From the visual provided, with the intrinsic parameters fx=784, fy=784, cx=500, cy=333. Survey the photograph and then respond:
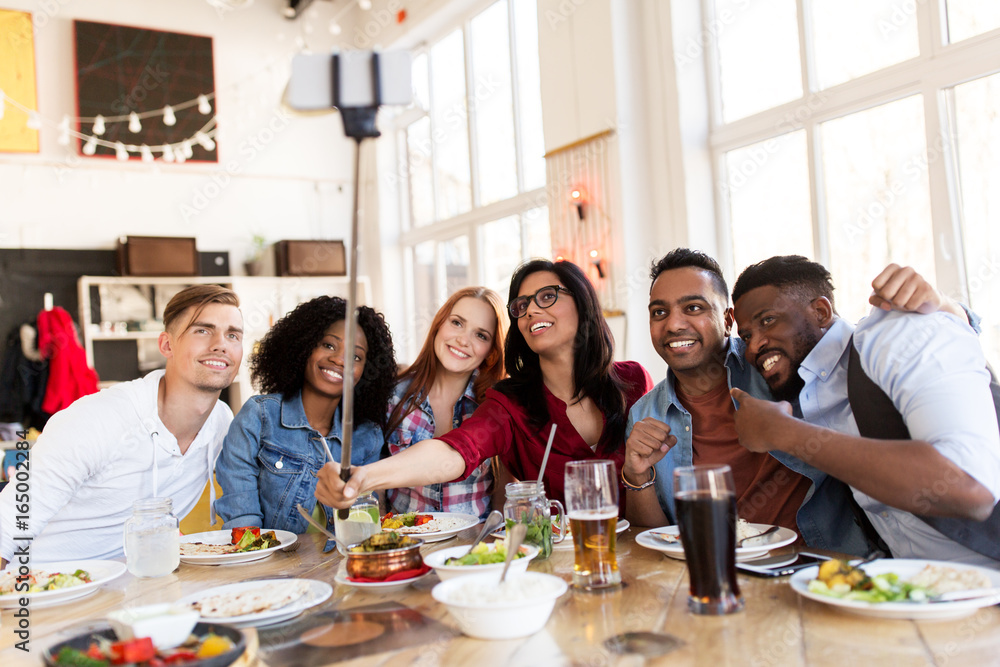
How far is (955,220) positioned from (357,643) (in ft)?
11.1

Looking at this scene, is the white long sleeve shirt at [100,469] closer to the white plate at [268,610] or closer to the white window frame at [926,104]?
the white plate at [268,610]

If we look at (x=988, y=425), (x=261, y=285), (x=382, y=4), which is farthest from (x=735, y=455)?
(x=382, y=4)

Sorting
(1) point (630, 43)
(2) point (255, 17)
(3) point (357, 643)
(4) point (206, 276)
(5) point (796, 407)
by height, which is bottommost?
(3) point (357, 643)

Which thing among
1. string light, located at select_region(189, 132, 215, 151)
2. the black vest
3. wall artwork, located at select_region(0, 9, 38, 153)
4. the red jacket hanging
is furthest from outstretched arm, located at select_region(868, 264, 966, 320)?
wall artwork, located at select_region(0, 9, 38, 153)

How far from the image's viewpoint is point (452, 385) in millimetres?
2902

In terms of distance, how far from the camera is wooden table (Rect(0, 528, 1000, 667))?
3.43ft

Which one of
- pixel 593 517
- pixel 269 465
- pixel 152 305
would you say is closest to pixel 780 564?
pixel 593 517

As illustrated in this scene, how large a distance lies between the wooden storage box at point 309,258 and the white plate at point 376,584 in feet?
18.5

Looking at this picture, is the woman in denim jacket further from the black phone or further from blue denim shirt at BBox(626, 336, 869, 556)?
the black phone

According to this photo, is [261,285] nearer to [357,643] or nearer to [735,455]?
[735,455]

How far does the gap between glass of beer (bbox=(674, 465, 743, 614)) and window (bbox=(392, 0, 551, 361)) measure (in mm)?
4579

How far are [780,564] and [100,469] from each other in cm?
173

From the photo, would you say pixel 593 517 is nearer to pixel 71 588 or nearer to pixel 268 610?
pixel 268 610

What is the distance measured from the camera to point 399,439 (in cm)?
266
